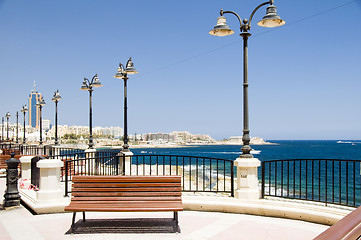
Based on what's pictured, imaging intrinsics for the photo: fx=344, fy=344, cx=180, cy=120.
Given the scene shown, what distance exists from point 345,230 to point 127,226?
17.6 ft

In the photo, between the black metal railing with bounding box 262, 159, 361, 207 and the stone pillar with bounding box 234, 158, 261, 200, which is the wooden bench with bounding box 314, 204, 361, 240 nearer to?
the black metal railing with bounding box 262, 159, 361, 207

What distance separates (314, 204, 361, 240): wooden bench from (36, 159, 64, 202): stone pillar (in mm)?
7229

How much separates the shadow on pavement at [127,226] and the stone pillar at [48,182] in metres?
1.46

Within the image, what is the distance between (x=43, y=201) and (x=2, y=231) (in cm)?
130

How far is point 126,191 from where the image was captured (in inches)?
241

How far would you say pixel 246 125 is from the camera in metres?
7.89

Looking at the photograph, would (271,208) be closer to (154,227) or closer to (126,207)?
(154,227)

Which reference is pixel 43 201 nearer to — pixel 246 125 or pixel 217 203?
pixel 217 203

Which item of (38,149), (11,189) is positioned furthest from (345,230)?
(38,149)

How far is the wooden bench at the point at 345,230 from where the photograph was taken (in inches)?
54.4

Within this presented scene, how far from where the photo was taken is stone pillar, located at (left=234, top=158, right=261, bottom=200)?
746 cm

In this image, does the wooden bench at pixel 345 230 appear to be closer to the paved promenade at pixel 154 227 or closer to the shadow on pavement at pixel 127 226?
the paved promenade at pixel 154 227

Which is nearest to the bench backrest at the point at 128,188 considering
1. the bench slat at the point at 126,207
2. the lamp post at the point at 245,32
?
the bench slat at the point at 126,207

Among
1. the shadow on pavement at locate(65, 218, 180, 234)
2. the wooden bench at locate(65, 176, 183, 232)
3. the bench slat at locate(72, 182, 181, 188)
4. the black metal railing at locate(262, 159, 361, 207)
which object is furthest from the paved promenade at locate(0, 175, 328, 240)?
the black metal railing at locate(262, 159, 361, 207)
